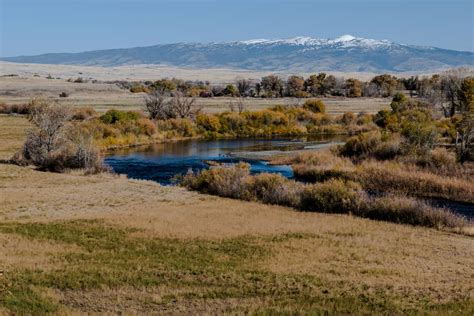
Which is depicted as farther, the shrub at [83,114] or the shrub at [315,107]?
the shrub at [315,107]

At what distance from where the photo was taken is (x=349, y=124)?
81500 mm

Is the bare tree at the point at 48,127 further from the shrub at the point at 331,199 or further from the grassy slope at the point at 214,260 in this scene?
the shrub at the point at 331,199

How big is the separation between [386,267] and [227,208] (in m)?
12.3

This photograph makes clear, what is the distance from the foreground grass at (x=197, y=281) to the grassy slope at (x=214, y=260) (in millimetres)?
36

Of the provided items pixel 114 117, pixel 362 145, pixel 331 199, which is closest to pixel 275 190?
pixel 331 199

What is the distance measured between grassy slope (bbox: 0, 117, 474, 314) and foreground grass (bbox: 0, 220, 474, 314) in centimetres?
4

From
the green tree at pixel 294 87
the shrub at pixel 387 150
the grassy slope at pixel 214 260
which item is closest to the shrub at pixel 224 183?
the grassy slope at pixel 214 260

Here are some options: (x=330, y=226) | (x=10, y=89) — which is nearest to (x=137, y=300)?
(x=330, y=226)

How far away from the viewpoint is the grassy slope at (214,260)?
1648 centimetres

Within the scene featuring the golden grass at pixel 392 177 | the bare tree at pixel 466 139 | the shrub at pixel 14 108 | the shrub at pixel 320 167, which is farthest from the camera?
the shrub at pixel 14 108

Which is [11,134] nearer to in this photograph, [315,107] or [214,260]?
[315,107]

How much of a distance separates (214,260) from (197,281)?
2541 millimetres

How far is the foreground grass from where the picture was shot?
52.7ft

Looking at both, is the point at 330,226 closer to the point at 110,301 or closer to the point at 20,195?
the point at 110,301
